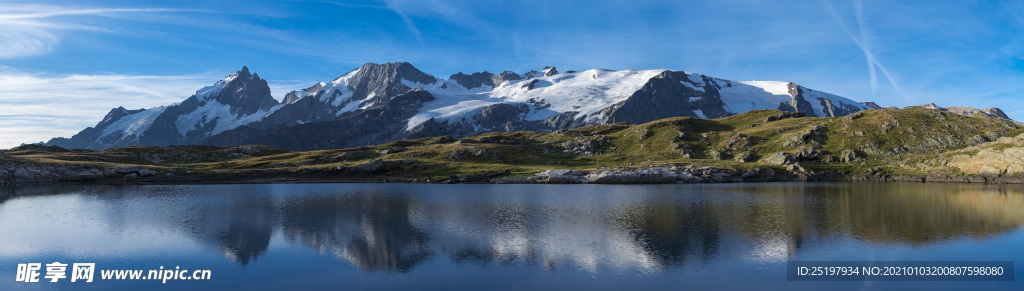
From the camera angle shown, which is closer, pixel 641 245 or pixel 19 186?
pixel 641 245

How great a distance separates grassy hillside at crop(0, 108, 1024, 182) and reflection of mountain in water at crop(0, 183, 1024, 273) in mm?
49015

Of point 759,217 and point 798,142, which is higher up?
point 798,142

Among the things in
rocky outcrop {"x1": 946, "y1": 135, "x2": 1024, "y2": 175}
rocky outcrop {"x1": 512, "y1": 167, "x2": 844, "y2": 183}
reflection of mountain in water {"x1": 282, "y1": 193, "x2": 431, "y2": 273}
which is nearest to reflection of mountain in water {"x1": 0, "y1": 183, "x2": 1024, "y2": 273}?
reflection of mountain in water {"x1": 282, "y1": 193, "x2": 431, "y2": 273}

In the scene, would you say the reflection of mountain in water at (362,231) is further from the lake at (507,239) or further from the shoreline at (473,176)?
the shoreline at (473,176)

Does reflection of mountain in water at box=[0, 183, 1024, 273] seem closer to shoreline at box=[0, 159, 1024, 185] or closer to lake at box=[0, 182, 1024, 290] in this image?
lake at box=[0, 182, 1024, 290]

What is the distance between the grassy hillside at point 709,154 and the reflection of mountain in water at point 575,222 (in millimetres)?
49015

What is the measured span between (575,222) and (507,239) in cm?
1403

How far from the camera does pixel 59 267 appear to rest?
42.2 metres

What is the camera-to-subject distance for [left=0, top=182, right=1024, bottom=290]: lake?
38.2 metres

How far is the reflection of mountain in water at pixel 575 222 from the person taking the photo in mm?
46438

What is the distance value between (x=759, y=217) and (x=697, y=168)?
7964 centimetres

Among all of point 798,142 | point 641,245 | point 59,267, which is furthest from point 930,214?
point 798,142

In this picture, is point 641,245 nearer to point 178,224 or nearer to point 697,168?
point 178,224

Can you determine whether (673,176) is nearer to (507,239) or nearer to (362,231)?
(507,239)
